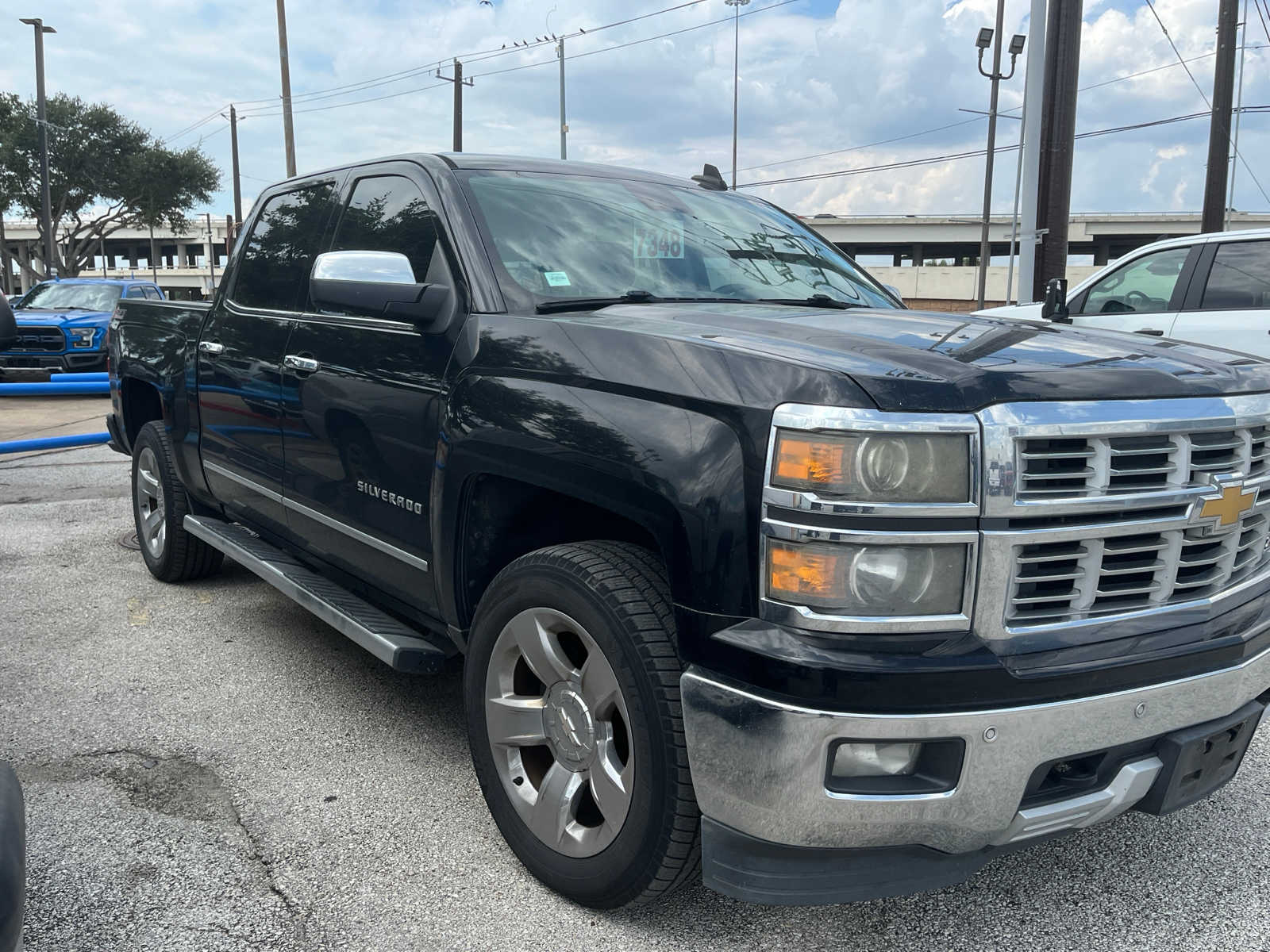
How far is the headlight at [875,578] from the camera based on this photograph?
76.9 inches

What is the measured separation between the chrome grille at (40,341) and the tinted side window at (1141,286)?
14272 mm

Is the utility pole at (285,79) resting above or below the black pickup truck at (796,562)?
above

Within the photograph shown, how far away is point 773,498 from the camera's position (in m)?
1.98

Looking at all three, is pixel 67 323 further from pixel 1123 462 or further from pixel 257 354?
pixel 1123 462

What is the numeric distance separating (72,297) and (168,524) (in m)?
14.4

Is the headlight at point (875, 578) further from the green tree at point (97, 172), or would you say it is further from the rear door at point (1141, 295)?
the green tree at point (97, 172)

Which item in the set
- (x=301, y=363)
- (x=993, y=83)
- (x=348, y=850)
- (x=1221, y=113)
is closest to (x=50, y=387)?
(x=301, y=363)

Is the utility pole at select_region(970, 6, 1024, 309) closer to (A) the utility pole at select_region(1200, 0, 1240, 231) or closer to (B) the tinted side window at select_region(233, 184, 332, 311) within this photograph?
(A) the utility pole at select_region(1200, 0, 1240, 231)

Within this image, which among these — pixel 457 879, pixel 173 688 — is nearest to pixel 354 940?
pixel 457 879

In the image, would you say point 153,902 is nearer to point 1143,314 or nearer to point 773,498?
point 773,498

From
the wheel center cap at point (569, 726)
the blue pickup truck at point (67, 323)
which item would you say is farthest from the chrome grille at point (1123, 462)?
the blue pickup truck at point (67, 323)

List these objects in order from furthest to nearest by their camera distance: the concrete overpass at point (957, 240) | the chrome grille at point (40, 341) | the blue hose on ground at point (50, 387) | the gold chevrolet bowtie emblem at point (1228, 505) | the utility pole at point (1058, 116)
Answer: the concrete overpass at point (957, 240) < the chrome grille at point (40, 341) < the utility pole at point (1058, 116) < the blue hose on ground at point (50, 387) < the gold chevrolet bowtie emblem at point (1228, 505)

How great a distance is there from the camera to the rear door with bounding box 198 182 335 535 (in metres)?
3.84

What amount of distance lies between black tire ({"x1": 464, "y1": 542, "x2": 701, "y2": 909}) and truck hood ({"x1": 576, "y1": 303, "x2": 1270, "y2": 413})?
0.55 m
